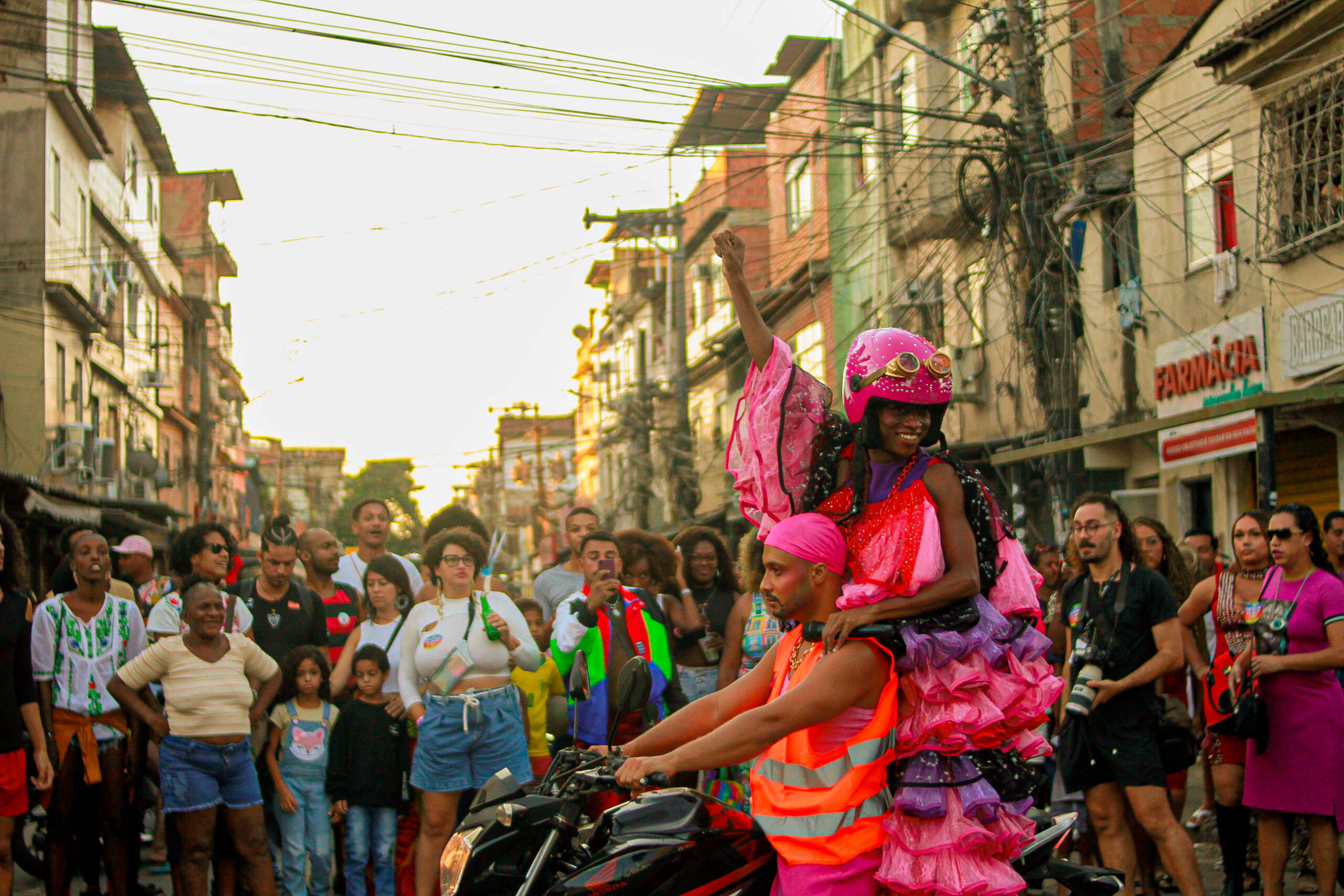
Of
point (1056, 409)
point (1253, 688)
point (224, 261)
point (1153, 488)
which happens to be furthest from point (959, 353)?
point (224, 261)

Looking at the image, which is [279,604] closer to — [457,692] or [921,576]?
[457,692]

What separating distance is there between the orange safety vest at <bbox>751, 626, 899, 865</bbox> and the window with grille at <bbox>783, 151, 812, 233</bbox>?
28.1m

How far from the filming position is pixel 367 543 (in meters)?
9.92

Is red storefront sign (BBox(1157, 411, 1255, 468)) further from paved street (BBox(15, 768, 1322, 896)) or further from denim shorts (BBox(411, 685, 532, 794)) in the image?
denim shorts (BBox(411, 685, 532, 794))

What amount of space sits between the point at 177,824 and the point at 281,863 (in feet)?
2.80

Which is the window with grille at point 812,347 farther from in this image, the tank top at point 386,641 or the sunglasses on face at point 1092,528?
the sunglasses on face at point 1092,528

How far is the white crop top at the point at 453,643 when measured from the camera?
25.3 ft

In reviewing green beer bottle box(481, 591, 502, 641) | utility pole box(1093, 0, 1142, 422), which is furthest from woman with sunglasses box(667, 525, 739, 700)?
utility pole box(1093, 0, 1142, 422)

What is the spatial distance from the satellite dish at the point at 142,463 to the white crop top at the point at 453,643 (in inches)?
1137

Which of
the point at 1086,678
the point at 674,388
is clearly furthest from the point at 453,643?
the point at 674,388

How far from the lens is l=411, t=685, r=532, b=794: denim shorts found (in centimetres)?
752

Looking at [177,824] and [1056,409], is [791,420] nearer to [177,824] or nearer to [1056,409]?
[177,824]

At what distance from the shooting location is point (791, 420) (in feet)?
12.5

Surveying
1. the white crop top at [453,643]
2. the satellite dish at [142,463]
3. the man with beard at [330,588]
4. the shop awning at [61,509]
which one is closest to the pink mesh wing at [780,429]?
the white crop top at [453,643]
